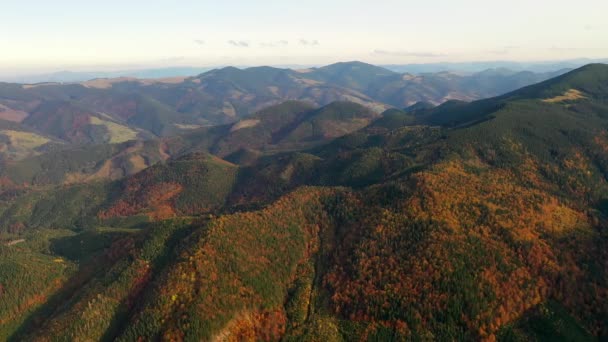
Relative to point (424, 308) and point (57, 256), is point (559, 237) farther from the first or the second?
point (57, 256)

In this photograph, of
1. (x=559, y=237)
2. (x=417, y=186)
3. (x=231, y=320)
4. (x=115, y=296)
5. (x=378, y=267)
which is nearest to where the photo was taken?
(x=231, y=320)

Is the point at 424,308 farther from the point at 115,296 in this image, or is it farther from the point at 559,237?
the point at 115,296

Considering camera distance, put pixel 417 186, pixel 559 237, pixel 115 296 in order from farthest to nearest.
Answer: pixel 417 186 < pixel 559 237 < pixel 115 296

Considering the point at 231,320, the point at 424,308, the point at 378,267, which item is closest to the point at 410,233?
the point at 378,267

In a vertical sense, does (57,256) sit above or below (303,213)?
below

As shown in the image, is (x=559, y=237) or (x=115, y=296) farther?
(x=559, y=237)

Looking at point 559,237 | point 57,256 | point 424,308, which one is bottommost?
point 57,256

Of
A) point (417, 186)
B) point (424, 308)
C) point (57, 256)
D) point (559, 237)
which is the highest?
point (417, 186)

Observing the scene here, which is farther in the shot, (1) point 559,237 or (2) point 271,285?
(1) point 559,237

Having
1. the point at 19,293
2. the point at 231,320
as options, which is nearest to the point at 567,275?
the point at 231,320
